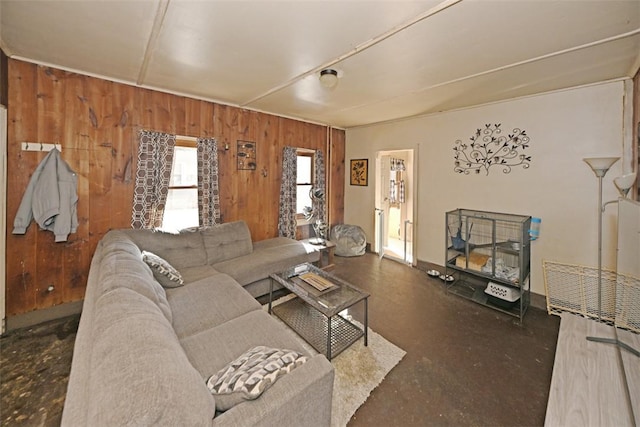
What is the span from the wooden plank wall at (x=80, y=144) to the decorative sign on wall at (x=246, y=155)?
21 centimetres

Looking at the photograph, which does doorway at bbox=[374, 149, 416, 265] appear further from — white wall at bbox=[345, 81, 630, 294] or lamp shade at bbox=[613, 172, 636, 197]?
lamp shade at bbox=[613, 172, 636, 197]

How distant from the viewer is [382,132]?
4.63 metres

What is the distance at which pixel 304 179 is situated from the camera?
485 cm

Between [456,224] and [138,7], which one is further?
[456,224]

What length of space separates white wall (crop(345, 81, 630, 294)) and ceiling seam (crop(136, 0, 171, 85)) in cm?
350

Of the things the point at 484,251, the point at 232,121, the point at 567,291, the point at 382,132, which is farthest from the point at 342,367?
the point at 382,132

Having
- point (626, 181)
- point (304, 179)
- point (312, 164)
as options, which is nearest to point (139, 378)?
point (626, 181)

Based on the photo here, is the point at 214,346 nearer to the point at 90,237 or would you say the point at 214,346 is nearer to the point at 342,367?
the point at 342,367

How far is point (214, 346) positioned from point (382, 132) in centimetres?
420

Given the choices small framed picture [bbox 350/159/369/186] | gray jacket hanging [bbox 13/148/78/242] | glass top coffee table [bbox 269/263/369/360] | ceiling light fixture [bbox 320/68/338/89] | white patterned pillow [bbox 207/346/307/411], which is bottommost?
glass top coffee table [bbox 269/263/369/360]

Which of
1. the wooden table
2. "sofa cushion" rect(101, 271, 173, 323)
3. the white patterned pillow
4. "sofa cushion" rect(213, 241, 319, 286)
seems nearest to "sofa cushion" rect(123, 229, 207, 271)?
"sofa cushion" rect(213, 241, 319, 286)

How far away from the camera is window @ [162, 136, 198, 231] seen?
131 inches

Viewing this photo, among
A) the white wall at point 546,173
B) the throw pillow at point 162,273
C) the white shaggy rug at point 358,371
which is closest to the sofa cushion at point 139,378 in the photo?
the white shaggy rug at point 358,371

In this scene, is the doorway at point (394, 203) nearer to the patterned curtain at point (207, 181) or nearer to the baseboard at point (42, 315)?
the patterned curtain at point (207, 181)
